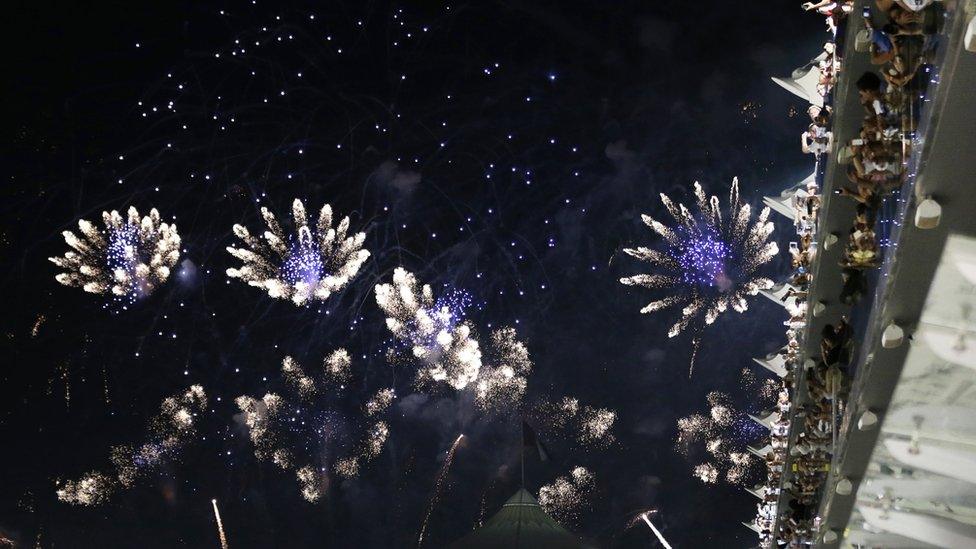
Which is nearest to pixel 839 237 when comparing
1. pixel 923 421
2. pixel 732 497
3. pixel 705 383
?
pixel 923 421

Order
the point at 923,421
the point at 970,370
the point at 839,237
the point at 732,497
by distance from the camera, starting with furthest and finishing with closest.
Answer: the point at 732,497
the point at 839,237
the point at 923,421
the point at 970,370

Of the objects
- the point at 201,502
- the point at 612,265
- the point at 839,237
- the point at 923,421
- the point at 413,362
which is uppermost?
the point at 612,265

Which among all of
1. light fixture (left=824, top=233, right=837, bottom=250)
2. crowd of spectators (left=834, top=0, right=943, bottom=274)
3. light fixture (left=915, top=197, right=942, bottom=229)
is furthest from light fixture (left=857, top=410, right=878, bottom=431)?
light fixture (left=824, top=233, right=837, bottom=250)

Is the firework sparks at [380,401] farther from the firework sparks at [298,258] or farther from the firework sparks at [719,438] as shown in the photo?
the firework sparks at [719,438]

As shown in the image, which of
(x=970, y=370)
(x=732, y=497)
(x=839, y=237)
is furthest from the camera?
(x=732, y=497)

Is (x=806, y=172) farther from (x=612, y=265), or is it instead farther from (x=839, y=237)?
(x=839, y=237)

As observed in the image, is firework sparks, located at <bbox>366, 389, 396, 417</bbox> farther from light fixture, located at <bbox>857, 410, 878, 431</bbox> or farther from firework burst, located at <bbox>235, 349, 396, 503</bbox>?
light fixture, located at <bbox>857, 410, 878, 431</bbox>

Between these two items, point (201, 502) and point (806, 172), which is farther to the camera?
point (201, 502)
